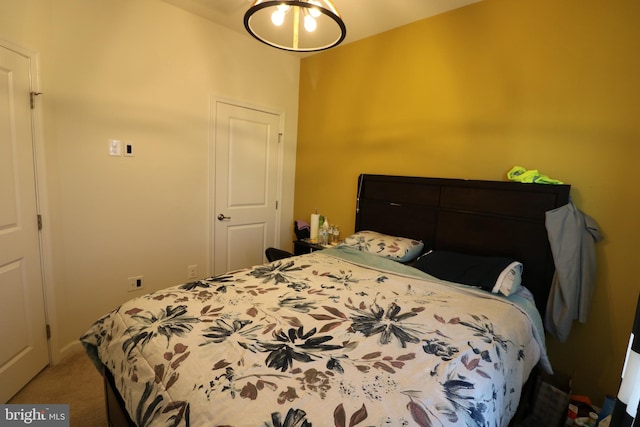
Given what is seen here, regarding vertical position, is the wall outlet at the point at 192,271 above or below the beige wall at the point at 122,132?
below

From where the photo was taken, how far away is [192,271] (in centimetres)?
294

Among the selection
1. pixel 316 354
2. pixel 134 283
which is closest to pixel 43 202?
pixel 134 283

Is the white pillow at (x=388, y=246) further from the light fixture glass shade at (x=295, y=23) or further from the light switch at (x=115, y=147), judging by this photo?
the light switch at (x=115, y=147)

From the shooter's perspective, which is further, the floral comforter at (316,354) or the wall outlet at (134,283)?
the wall outlet at (134,283)

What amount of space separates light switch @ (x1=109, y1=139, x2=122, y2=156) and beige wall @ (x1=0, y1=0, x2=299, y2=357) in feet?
0.14

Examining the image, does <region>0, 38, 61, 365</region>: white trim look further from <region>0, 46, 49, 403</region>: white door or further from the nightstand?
the nightstand

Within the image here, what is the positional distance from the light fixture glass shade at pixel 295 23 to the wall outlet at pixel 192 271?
2.10 m

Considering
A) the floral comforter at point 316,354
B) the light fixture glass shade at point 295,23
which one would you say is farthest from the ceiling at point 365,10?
the floral comforter at point 316,354

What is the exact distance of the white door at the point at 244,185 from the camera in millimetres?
3029

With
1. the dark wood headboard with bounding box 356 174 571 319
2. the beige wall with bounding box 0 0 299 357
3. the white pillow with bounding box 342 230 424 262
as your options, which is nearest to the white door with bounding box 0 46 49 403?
the beige wall with bounding box 0 0 299 357

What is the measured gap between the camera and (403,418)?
0.84 m

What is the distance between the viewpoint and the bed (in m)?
0.89

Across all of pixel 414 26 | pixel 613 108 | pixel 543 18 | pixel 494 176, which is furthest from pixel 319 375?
pixel 414 26
